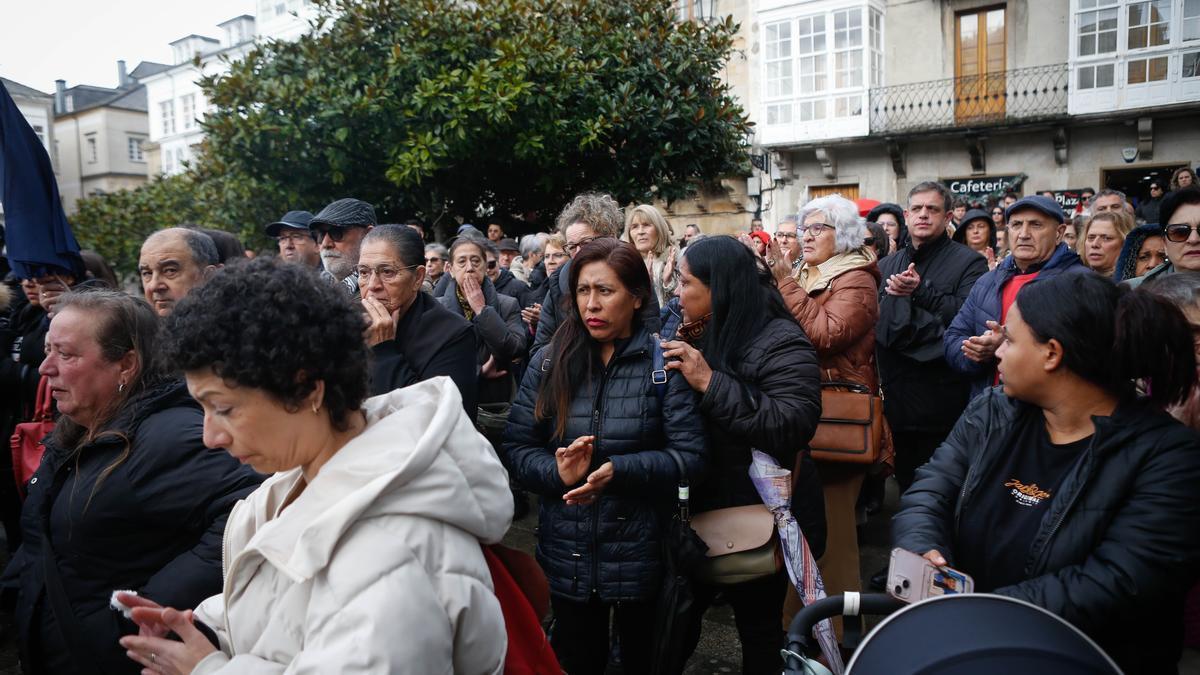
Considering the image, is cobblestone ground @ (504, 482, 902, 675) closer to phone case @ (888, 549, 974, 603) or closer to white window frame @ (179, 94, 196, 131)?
phone case @ (888, 549, 974, 603)

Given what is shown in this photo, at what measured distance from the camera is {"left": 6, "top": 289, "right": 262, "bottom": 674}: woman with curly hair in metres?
2.29

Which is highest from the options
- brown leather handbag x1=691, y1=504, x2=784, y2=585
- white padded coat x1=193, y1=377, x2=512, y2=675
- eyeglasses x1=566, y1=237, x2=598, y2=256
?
eyeglasses x1=566, y1=237, x2=598, y2=256

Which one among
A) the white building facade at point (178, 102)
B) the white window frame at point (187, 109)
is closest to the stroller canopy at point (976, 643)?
the white building facade at point (178, 102)

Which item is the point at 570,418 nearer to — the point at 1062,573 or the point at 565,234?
the point at 1062,573

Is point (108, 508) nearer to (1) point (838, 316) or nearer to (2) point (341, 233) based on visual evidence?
(2) point (341, 233)

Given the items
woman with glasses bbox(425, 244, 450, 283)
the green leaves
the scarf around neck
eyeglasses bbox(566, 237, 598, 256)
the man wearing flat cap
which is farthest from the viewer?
the green leaves

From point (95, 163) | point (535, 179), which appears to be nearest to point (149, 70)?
point (95, 163)

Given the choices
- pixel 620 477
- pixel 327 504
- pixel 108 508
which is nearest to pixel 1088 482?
pixel 620 477

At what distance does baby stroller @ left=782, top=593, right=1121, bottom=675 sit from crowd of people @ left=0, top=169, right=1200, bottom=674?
63 centimetres

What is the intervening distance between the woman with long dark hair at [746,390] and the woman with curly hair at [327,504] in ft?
4.88

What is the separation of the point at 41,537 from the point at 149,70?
6218cm

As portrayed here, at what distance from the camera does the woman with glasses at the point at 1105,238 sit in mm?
4789

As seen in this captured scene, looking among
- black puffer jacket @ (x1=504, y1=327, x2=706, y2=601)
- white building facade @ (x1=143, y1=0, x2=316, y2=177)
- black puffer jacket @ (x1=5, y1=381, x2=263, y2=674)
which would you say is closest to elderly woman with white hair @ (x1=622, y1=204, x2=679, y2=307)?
black puffer jacket @ (x1=504, y1=327, x2=706, y2=601)

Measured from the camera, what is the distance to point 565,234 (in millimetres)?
4875
